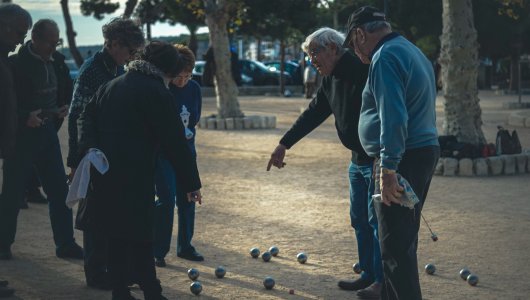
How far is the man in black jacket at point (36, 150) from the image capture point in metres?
7.39

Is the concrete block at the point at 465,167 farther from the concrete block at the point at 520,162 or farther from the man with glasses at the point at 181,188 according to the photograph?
the man with glasses at the point at 181,188

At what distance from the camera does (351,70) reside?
20.2 ft

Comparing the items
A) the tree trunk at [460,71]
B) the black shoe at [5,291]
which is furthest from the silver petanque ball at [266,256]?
the tree trunk at [460,71]

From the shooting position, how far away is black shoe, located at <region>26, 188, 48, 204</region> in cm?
1049

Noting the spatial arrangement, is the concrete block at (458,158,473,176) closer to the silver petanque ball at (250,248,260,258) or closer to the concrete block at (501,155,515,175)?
the concrete block at (501,155,515,175)

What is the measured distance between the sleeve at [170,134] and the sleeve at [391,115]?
129 centimetres

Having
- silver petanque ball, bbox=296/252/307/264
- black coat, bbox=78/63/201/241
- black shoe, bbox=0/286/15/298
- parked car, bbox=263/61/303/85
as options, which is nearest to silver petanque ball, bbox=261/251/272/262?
silver petanque ball, bbox=296/252/307/264

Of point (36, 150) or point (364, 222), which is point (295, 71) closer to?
point (36, 150)

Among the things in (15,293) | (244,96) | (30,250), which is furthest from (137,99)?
(244,96)

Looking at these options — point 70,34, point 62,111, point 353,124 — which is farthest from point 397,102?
point 70,34

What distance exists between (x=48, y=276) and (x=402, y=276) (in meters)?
3.07

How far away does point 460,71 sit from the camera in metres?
13.3

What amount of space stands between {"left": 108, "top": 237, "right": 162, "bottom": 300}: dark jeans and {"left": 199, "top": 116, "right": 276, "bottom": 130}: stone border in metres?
15.1

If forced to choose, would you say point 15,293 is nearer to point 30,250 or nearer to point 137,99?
point 30,250
